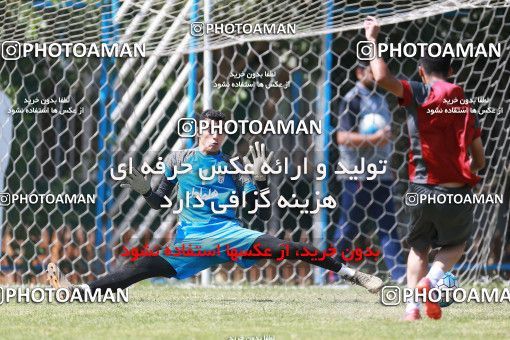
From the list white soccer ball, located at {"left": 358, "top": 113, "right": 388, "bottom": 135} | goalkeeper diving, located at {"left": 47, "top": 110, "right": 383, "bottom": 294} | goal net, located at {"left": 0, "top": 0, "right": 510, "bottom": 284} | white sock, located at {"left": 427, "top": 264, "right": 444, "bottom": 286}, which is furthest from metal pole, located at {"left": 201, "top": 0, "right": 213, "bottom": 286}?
white sock, located at {"left": 427, "top": 264, "right": 444, "bottom": 286}

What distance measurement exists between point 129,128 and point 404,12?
2.10 m

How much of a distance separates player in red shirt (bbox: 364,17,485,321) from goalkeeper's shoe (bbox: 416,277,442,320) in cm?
7

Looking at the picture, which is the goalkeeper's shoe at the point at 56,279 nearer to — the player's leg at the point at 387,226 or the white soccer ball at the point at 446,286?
the white soccer ball at the point at 446,286

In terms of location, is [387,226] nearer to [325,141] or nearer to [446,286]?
[325,141]

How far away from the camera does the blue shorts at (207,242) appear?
246 inches

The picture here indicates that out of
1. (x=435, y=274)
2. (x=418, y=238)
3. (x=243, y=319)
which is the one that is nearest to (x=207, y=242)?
(x=243, y=319)

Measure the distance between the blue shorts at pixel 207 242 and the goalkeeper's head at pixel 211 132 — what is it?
1.44 ft

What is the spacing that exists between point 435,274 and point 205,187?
1487 millimetres

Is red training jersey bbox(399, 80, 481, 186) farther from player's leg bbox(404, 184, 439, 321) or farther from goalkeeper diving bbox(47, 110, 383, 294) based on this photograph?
goalkeeper diving bbox(47, 110, 383, 294)

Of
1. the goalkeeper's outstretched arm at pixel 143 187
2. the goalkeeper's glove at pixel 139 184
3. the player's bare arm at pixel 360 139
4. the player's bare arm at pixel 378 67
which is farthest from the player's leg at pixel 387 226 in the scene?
the player's bare arm at pixel 378 67

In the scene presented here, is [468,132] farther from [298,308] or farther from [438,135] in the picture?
[298,308]

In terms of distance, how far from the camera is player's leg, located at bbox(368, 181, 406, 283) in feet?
26.5

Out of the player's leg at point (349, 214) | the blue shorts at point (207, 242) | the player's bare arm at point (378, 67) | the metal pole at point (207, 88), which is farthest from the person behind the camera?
the player's leg at point (349, 214)

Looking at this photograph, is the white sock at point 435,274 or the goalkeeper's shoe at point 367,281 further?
the goalkeeper's shoe at point 367,281
